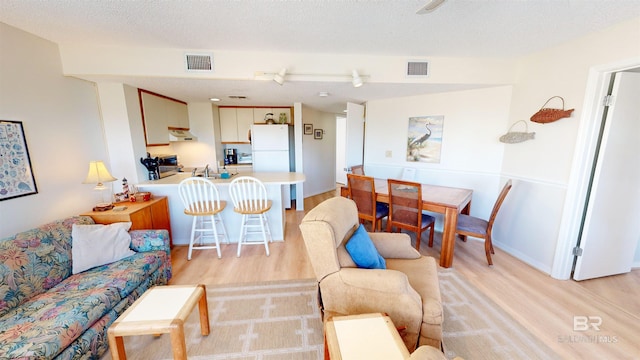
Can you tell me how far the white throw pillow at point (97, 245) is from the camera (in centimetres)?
184

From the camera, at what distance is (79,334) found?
52.8 inches

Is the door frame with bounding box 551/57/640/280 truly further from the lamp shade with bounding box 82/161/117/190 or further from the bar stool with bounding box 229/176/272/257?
the lamp shade with bounding box 82/161/117/190

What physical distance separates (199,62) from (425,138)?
125 inches

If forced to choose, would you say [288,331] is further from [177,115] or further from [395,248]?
[177,115]

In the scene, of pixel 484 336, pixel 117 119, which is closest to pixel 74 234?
pixel 117 119

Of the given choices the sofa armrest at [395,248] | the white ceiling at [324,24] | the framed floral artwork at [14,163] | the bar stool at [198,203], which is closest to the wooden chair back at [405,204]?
the sofa armrest at [395,248]

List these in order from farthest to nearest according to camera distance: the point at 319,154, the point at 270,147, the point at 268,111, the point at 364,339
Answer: the point at 319,154, the point at 268,111, the point at 270,147, the point at 364,339

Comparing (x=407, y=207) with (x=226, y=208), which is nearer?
Answer: (x=407, y=207)

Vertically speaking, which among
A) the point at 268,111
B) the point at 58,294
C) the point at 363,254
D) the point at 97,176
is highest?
the point at 268,111

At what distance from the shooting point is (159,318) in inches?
50.5

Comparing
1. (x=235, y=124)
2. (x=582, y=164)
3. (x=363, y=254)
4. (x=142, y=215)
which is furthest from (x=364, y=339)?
(x=235, y=124)

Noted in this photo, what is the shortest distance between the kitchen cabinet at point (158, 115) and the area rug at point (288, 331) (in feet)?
7.83

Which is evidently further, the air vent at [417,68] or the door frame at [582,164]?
the air vent at [417,68]

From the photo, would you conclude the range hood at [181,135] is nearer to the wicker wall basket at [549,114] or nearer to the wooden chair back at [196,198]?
the wooden chair back at [196,198]
